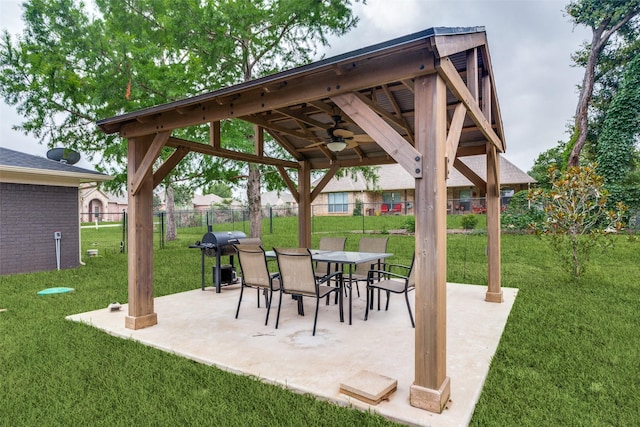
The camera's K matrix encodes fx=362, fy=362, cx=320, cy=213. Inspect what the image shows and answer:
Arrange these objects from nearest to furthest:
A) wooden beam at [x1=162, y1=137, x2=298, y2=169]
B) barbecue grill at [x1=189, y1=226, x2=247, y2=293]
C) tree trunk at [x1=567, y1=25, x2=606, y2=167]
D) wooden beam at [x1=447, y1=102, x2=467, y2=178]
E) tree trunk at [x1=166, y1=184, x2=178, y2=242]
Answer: wooden beam at [x1=447, y1=102, x2=467, y2=178]
wooden beam at [x1=162, y1=137, x2=298, y2=169]
barbecue grill at [x1=189, y1=226, x2=247, y2=293]
tree trunk at [x1=567, y1=25, x2=606, y2=167]
tree trunk at [x1=166, y1=184, x2=178, y2=242]

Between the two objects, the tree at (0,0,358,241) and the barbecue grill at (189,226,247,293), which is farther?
the tree at (0,0,358,241)

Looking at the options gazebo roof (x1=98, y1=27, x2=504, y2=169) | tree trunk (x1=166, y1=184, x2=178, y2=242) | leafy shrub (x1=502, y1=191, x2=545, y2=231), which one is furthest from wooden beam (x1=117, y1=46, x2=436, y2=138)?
leafy shrub (x1=502, y1=191, x2=545, y2=231)

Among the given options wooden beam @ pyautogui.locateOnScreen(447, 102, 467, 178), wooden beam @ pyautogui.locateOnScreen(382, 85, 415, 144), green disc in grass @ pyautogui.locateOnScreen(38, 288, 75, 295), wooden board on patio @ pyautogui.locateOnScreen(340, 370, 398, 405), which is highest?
wooden beam @ pyautogui.locateOnScreen(382, 85, 415, 144)

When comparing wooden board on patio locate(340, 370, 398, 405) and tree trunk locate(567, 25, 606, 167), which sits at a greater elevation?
tree trunk locate(567, 25, 606, 167)

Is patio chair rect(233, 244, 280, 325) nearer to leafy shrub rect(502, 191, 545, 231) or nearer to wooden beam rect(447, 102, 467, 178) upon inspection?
wooden beam rect(447, 102, 467, 178)

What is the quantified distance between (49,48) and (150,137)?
7.95m

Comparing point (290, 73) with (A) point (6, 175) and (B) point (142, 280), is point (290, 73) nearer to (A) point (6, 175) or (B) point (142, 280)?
(B) point (142, 280)

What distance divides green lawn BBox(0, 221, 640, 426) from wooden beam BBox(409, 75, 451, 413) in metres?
0.34

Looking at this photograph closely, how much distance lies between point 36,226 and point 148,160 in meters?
6.28

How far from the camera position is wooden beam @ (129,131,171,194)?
3.94 m

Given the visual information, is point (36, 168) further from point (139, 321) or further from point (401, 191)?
point (401, 191)

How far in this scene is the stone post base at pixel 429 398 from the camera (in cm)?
236

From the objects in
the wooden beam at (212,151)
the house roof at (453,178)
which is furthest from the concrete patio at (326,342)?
the house roof at (453,178)

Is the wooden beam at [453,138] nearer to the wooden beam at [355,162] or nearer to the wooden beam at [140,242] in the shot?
the wooden beam at [140,242]
